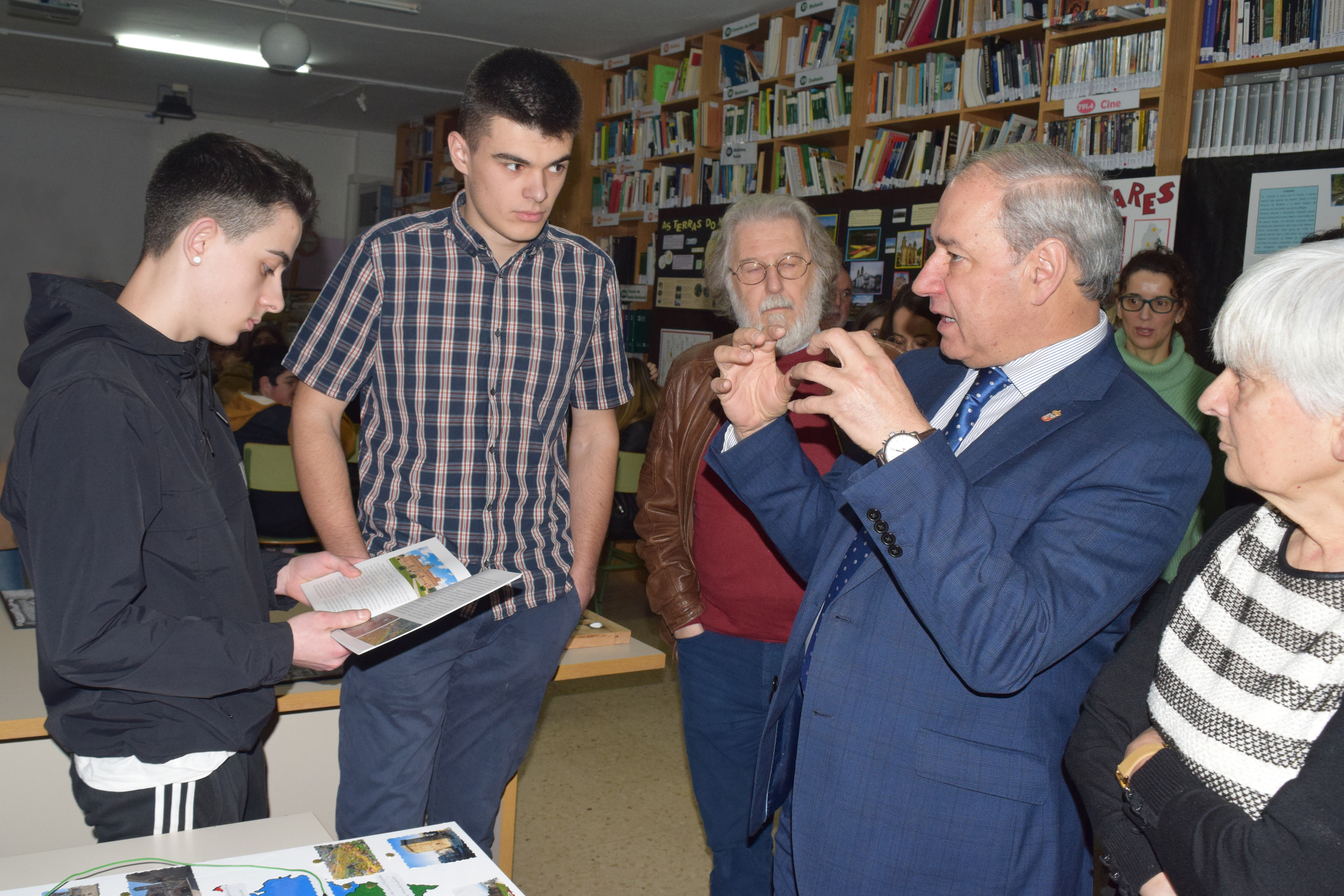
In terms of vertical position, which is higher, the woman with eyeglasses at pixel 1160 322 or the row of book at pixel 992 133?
the row of book at pixel 992 133

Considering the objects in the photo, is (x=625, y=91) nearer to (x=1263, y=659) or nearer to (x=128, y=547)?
(x=128, y=547)

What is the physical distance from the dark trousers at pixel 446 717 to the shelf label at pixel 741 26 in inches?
218

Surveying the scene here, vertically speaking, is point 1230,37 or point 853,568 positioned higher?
point 1230,37

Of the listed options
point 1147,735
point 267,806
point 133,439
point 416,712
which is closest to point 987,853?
point 1147,735

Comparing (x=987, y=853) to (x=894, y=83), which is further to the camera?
(x=894, y=83)

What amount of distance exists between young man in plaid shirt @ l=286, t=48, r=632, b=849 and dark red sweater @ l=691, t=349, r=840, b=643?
1.22 feet

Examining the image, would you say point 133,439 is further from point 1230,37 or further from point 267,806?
point 1230,37

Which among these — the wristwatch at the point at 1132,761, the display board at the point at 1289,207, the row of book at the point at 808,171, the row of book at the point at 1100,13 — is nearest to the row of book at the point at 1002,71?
the row of book at the point at 1100,13

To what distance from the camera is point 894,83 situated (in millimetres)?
5695

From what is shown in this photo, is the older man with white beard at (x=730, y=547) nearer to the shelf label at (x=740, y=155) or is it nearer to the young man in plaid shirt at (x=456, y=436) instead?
the young man in plaid shirt at (x=456, y=436)

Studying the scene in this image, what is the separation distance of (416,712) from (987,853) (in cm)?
108

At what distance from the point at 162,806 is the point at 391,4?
6.57 m

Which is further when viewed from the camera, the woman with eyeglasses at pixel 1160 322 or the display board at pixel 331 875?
the woman with eyeglasses at pixel 1160 322

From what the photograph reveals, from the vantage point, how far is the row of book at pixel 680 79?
705cm
